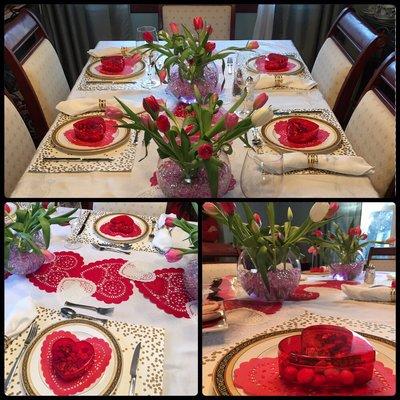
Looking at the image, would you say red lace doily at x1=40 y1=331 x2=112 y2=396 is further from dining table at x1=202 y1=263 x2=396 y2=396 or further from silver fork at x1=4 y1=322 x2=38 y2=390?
dining table at x1=202 y1=263 x2=396 y2=396

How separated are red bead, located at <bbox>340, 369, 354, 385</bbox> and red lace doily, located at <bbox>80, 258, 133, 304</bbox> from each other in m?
0.45

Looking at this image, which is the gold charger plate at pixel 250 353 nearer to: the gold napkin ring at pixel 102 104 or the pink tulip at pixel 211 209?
the pink tulip at pixel 211 209

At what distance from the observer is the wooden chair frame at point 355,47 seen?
57.0 inches

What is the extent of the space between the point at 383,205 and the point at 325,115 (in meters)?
0.68

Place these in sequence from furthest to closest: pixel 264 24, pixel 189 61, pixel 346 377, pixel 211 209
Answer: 1. pixel 264 24
2. pixel 189 61
3. pixel 211 209
4. pixel 346 377

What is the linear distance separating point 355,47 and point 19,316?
46.6 inches

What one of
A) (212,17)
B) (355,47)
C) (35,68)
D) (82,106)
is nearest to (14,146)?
(82,106)

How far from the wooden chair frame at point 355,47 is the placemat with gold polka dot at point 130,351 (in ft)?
3.14

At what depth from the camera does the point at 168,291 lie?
3.08 feet

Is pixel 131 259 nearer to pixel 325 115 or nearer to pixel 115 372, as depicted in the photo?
pixel 115 372

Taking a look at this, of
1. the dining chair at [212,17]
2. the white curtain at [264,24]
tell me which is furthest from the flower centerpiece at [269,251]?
the white curtain at [264,24]

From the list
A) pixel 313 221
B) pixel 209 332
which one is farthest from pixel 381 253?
pixel 209 332

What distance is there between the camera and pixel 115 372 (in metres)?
0.71

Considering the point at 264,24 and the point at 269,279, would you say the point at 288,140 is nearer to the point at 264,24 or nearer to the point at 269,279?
the point at 269,279
